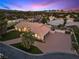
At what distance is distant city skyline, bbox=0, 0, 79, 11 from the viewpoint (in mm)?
13633

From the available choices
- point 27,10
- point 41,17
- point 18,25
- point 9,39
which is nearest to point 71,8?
point 41,17

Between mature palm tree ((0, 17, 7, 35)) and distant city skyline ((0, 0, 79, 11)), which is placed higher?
distant city skyline ((0, 0, 79, 11))

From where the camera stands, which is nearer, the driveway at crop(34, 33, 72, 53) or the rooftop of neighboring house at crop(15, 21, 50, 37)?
the driveway at crop(34, 33, 72, 53)

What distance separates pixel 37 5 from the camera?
14000mm

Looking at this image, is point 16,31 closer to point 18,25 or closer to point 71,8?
point 18,25

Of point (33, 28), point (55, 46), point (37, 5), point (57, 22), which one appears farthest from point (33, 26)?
point (57, 22)

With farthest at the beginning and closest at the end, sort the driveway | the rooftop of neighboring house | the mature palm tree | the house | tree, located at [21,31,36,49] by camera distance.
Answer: the house
the rooftop of neighboring house
the mature palm tree
tree, located at [21,31,36,49]
the driveway

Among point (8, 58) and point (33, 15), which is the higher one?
point (33, 15)

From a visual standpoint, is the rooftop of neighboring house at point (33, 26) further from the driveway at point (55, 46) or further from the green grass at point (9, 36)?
the driveway at point (55, 46)

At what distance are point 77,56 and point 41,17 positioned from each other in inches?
256

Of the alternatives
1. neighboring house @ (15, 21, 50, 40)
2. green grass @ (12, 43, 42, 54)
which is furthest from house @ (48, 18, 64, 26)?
green grass @ (12, 43, 42, 54)

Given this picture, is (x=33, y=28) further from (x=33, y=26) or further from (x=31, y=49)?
(x=31, y=49)

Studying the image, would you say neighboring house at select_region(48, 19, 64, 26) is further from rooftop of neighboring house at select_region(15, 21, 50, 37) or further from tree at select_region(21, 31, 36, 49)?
tree at select_region(21, 31, 36, 49)

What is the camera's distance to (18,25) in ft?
49.5
